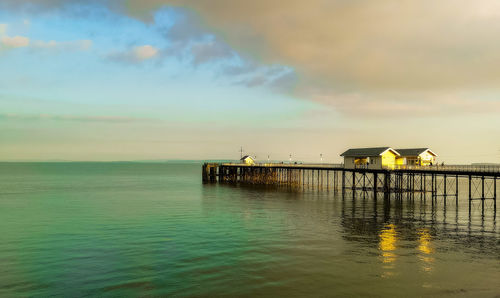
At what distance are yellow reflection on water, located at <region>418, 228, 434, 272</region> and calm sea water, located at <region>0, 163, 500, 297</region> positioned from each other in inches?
2.7

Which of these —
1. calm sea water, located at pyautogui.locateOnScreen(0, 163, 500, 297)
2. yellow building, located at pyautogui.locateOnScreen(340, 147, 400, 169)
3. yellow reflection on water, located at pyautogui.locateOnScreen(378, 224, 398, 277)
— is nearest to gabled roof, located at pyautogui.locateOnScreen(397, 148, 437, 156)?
yellow building, located at pyautogui.locateOnScreen(340, 147, 400, 169)

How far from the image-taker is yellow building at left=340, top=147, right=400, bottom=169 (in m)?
60.2

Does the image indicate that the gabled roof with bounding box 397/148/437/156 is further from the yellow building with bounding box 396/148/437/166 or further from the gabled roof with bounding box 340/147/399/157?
the gabled roof with bounding box 340/147/399/157

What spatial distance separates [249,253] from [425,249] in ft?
40.7

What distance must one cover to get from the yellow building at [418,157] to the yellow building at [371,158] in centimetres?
140

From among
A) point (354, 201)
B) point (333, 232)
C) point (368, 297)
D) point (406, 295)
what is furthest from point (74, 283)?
point (354, 201)

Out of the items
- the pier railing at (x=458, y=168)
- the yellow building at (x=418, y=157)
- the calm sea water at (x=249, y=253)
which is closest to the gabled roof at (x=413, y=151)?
the yellow building at (x=418, y=157)

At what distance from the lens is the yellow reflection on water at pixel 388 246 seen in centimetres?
2247

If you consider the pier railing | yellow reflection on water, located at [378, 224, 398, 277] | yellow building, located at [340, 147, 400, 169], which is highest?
yellow building, located at [340, 147, 400, 169]

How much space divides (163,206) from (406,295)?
3818 centimetres

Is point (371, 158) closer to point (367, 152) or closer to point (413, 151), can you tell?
point (367, 152)

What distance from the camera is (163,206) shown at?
50.8 meters

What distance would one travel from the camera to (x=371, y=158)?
6228 cm

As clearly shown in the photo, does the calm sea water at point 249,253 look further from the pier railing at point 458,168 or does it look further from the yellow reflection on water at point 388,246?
the pier railing at point 458,168
